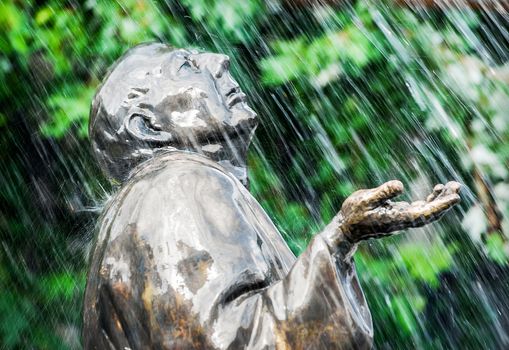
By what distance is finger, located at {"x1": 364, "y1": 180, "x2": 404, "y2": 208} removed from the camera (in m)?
2.11

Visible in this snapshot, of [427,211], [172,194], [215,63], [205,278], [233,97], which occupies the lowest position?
[427,211]

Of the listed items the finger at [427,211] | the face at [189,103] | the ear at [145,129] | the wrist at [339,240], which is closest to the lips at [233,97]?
the face at [189,103]

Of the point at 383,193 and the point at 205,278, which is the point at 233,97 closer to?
the point at 205,278

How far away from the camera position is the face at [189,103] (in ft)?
8.84

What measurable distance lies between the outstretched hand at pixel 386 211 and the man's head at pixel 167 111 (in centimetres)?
64

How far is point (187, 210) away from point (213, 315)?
0.26 m

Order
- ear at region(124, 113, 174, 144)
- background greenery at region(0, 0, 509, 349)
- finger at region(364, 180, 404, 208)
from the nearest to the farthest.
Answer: finger at region(364, 180, 404, 208) → ear at region(124, 113, 174, 144) → background greenery at region(0, 0, 509, 349)

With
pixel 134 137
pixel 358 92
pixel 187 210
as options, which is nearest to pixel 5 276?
pixel 358 92

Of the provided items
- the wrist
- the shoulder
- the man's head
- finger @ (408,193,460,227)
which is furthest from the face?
finger @ (408,193,460,227)

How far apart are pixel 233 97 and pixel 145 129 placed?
257mm

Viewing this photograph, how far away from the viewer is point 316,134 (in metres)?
5.36

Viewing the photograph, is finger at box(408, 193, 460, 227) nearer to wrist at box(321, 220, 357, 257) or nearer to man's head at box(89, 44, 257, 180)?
wrist at box(321, 220, 357, 257)

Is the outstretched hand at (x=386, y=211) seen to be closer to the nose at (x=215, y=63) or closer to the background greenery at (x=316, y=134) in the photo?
the nose at (x=215, y=63)

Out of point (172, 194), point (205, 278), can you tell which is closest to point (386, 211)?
point (205, 278)
